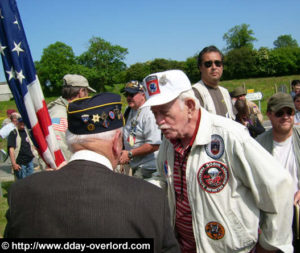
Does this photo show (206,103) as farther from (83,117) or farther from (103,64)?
(103,64)

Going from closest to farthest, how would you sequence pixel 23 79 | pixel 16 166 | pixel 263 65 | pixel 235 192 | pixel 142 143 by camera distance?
pixel 235 192
pixel 23 79
pixel 142 143
pixel 16 166
pixel 263 65

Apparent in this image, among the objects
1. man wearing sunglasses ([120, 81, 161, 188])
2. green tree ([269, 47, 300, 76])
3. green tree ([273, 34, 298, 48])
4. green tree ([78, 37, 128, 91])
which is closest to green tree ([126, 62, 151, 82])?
green tree ([78, 37, 128, 91])

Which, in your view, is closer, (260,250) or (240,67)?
(260,250)

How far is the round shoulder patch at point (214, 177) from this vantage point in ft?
6.38

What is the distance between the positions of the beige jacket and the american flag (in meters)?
1.55

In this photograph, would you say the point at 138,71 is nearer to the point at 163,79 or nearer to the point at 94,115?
the point at 163,79

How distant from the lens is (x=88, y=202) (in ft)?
4.37

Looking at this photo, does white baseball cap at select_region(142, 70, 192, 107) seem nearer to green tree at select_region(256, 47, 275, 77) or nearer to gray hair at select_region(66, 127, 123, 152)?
gray hair at select_region(66, 127, 123, 152)

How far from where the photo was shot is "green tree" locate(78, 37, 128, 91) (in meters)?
88.3

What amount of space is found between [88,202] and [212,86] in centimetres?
267

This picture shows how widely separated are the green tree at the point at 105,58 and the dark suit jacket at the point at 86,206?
8763 centimetres

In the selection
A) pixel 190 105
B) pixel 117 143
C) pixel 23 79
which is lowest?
pixel 117 143

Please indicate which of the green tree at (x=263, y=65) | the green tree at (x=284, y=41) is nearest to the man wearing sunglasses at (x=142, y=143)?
the green tree at (x=263, y=65)

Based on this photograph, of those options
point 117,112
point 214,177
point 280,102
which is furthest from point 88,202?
point 280,102
